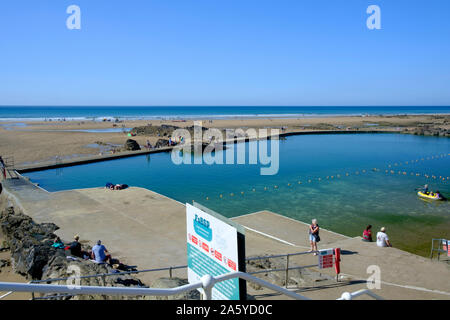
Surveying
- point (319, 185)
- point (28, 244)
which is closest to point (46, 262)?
point (28, 244)

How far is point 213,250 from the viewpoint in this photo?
643 cm

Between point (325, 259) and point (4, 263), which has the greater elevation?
point (325, 259)

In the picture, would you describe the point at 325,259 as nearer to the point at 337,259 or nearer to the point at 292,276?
the point at 337,259

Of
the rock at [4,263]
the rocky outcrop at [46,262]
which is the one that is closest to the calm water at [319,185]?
the rocky outcrop at [46,262]

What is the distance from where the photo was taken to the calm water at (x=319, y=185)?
1803 centimetres

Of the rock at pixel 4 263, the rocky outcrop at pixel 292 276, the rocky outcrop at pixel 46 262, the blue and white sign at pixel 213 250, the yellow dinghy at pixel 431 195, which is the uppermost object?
the blue and white sign at pixel 213 250

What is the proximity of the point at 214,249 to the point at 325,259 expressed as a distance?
4853mm

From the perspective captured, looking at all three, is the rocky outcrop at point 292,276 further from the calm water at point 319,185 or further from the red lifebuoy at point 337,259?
the calm water at point 319,185

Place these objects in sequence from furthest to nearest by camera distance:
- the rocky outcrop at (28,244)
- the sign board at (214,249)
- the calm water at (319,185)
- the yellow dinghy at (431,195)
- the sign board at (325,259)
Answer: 1. the yellow dinghy at (431,195)
2. the calm water at (319,185)
3. the rocky outcrop at (28,244)
4. the sign board at (325,259)
5. the sign board at (214,249)

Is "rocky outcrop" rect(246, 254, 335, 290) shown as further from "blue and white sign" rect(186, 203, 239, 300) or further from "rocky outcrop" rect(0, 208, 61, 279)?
"rocky outcrop" rect(0, 208, 61, 279)

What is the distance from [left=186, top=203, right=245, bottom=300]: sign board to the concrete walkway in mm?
2221
